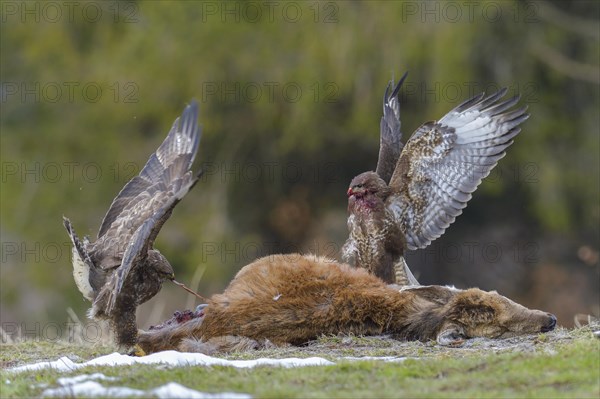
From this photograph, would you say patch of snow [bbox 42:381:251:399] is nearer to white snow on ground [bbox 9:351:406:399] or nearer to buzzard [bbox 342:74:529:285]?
white snow on ground [bbox 9:351:406:399]

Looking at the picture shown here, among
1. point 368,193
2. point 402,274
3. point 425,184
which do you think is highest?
point 425,184

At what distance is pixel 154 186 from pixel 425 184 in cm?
284

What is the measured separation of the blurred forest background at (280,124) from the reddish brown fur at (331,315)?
11.8 m

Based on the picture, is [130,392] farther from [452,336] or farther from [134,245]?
[452,336]

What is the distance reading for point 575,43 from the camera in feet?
68.6

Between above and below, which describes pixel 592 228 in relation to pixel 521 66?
below

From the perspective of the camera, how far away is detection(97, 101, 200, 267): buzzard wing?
10195 millimetres

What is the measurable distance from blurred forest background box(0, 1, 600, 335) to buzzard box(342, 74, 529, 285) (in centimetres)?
891

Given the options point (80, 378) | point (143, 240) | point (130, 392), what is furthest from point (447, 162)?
point (130, 392)

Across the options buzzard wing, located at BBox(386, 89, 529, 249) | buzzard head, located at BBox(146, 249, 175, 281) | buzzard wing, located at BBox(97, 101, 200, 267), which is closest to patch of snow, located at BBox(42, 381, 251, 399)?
buzzard head, located at BBox(146, 249, 175, 281)

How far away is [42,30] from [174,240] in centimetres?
627

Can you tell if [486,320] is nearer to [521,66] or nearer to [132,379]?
[132,379]

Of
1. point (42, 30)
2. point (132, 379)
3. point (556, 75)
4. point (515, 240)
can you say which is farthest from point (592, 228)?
point (132, 379)

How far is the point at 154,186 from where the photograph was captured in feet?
35.7
